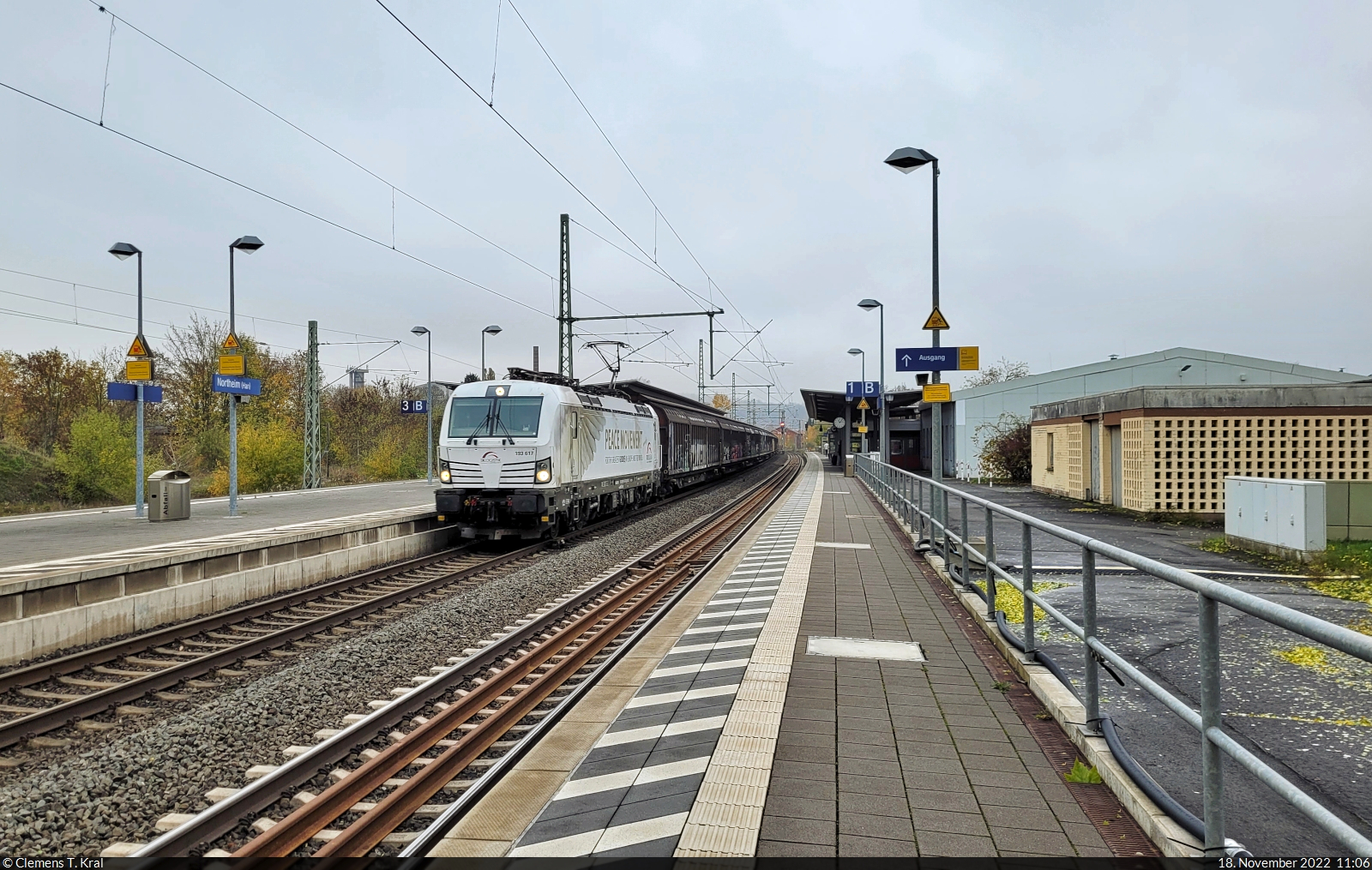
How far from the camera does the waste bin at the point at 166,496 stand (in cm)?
1600

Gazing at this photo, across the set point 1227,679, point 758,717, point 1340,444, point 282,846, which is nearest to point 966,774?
point 758,717

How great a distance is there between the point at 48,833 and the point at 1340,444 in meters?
23.7

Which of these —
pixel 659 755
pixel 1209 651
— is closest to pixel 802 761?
pixel 659 755

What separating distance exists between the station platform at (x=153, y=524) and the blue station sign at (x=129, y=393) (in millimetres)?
2423

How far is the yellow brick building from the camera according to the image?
19.2 meters

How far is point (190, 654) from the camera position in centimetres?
810

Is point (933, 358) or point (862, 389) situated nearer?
point (933, 358)

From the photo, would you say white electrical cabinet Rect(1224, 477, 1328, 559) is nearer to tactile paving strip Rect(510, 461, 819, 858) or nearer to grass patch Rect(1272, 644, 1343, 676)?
grass patch Rect(1272, 644, 1343, 676)

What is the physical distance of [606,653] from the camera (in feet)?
25.8

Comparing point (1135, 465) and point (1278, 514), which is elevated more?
point (1135, 465)

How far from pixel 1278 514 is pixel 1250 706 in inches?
386

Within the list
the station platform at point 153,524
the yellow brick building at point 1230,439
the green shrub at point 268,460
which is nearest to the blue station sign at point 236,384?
the station platform at point 153,524

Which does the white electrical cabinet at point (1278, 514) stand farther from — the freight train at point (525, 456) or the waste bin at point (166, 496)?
the waste bin at point (166, 496)

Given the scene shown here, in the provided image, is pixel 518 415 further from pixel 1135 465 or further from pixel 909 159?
pixel 1135 465
